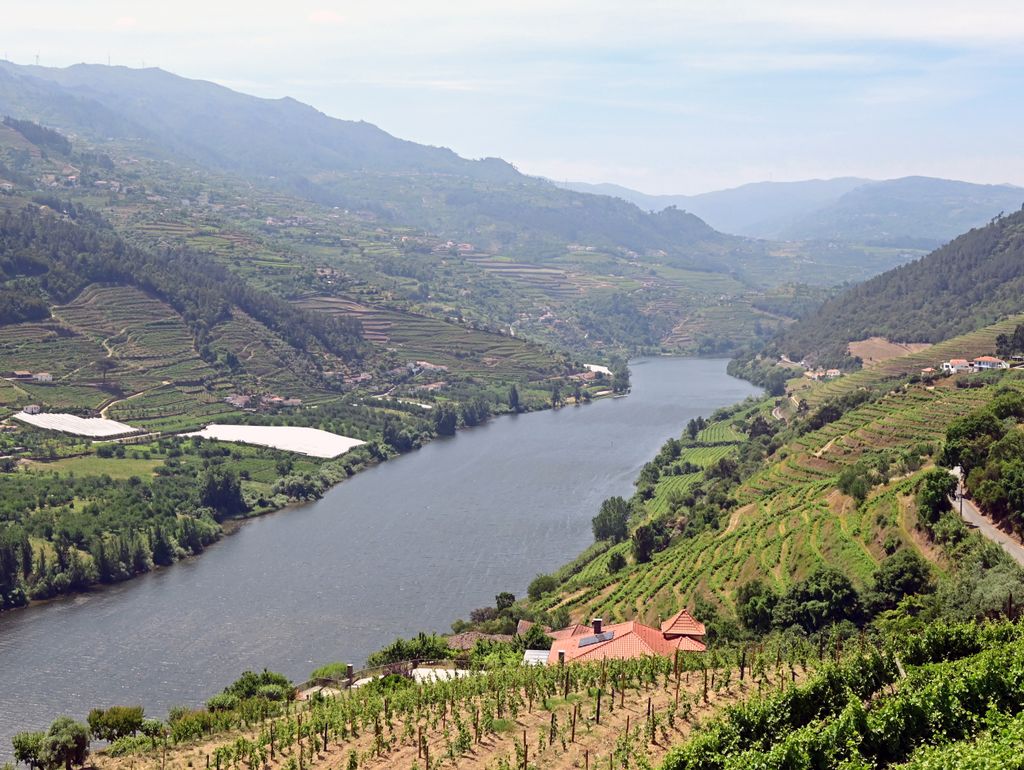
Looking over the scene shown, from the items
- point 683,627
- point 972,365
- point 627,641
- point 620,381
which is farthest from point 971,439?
point 620,381

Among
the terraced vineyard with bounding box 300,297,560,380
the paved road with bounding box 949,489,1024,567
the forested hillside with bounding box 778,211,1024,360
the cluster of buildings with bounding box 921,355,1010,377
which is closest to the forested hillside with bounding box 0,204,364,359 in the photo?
the terraced vineyard with bounding box 300,297,560,380

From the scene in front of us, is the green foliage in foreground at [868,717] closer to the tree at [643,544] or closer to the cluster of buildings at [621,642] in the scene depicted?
the cluster of buildings at [621,642]

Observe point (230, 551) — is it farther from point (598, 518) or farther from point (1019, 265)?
point (1019, 265)

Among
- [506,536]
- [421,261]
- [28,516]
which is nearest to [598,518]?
[506,536]

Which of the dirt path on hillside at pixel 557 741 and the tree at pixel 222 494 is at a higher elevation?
the dirt path on hillside at pixel 557 741

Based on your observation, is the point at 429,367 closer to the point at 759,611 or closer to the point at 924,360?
the point at 924,360

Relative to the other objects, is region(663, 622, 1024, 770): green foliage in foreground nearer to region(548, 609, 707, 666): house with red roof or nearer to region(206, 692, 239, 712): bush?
region(548, 609, 707, 666): house with red roof

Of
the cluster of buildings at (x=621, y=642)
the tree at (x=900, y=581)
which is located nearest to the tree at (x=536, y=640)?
the cluster of buildings at (x=621, y=642)
